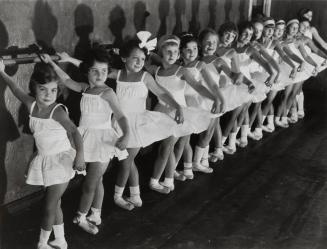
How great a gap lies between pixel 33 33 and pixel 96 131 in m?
0.84

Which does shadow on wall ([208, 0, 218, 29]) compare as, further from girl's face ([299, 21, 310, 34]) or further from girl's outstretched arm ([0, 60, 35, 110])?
girl's outstretched arm ([0, 60, 35, 110])

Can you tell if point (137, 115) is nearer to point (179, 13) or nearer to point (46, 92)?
point (46, 92)

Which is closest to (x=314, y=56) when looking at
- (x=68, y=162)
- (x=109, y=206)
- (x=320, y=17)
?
(x=320, y=17)

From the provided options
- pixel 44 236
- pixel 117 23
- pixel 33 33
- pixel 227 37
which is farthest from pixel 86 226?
pixel 227 37

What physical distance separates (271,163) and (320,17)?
10.9ft

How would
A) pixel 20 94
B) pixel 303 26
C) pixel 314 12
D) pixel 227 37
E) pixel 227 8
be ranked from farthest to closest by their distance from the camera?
pixel 314 12 → pixel 227 8 → pixel 303 26 → pixel 227 37 → pixel 20 94

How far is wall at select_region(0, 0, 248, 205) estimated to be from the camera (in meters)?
2.79

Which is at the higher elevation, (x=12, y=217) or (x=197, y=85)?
(x=197, y=85)

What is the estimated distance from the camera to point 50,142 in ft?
7.82

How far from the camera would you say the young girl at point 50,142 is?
2328 millimetres

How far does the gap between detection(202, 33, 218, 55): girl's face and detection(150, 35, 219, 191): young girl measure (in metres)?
0.43

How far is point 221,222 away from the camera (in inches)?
116

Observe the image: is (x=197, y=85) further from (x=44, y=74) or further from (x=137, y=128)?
(x=44, y=74)

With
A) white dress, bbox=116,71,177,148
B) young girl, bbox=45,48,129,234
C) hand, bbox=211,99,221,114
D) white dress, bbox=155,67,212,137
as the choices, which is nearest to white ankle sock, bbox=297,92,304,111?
hand, bbox=211,99,221,114
